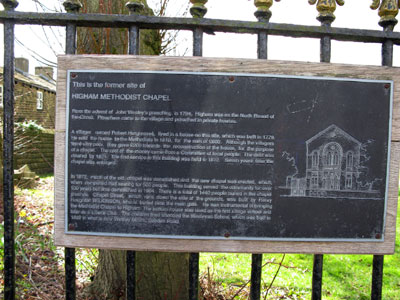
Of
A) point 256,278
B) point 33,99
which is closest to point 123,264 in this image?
point 256,278

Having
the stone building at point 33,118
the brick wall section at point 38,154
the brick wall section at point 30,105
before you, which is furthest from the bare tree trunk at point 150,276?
the brick wall section at point 30,105

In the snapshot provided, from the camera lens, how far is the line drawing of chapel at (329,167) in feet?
5.70

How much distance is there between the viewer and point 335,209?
1753 millimetres

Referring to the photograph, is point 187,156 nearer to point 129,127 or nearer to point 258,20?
point 129,127

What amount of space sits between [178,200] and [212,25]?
103 centimetres

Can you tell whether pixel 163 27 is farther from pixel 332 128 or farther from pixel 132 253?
pixel 132 253

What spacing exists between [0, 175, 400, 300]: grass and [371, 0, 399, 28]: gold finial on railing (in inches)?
84.9

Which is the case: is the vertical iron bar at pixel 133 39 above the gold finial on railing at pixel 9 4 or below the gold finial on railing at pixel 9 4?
below

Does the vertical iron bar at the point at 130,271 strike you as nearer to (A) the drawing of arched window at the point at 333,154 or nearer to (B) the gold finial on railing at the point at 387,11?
(A) the drawing of arched window at the point at 333,154

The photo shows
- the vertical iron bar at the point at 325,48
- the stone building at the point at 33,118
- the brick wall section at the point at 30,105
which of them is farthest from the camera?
the brick wall section at the point at 30,105

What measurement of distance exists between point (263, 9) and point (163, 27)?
1.97 ft

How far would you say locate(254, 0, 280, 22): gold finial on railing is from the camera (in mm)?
1754

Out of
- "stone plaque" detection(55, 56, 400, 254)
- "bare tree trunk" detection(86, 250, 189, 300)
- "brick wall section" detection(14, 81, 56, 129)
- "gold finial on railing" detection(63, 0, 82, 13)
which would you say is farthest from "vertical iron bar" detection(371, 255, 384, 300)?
"brick wall section" detection(14, 81, 56, 129)

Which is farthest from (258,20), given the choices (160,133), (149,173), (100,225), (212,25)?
(100,225)
